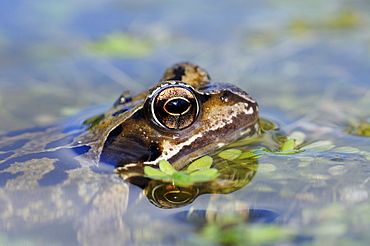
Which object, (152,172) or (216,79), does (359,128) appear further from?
(152,172)

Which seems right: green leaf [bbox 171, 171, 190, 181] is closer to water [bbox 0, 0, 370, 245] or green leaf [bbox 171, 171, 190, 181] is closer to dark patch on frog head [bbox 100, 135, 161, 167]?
water [bbox 0, 0, 370, 245]

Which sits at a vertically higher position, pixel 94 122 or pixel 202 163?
pixel 94 122

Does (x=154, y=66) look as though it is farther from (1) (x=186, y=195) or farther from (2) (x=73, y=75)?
(1) (x=186, y=195)

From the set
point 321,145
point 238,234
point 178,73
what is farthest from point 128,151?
point 321,145

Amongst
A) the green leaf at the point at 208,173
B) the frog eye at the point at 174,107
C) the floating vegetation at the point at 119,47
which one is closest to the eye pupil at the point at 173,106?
the frog eye at the point at 174,107

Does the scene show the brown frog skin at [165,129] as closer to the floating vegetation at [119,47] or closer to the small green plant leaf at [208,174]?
the small green plant leaf at [208,174]

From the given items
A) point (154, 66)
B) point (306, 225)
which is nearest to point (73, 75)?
point (154, 66)
